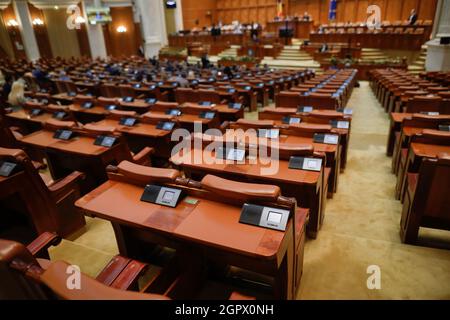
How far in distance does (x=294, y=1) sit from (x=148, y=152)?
65.5ft

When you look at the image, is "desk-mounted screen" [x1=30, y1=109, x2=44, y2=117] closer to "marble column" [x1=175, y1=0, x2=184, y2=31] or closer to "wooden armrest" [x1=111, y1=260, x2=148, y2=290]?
"wooden armrest" [x1=111, y1=260, x2=148, y2=290]

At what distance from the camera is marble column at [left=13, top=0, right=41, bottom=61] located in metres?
14.0

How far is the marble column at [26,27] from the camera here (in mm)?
13984

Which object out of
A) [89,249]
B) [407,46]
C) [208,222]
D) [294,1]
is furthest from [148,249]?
[294,1]

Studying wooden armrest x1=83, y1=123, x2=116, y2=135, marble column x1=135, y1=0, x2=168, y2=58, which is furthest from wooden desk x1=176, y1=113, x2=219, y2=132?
marble column x1=135, y1=0, x2=168, y2=58

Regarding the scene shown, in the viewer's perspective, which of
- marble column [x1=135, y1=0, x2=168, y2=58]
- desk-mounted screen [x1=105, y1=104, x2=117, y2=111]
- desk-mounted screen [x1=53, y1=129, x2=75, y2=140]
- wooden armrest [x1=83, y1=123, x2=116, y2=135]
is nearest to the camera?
wooden armrest [x1=83, y1=123, x2=116, y2=135]

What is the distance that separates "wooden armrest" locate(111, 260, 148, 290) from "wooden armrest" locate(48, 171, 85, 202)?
1.18 metres

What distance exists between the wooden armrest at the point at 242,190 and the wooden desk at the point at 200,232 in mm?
96

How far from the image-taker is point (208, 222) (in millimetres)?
1461

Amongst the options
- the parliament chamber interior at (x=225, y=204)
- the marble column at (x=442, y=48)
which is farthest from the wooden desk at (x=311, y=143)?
the marble column at (x=442, y=48)

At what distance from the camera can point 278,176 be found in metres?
2.00

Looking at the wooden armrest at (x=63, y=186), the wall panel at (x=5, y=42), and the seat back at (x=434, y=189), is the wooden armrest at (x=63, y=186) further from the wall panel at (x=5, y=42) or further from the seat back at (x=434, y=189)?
the wall panel at (x=5, y=42)

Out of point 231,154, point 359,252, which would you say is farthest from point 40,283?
point 359,252
